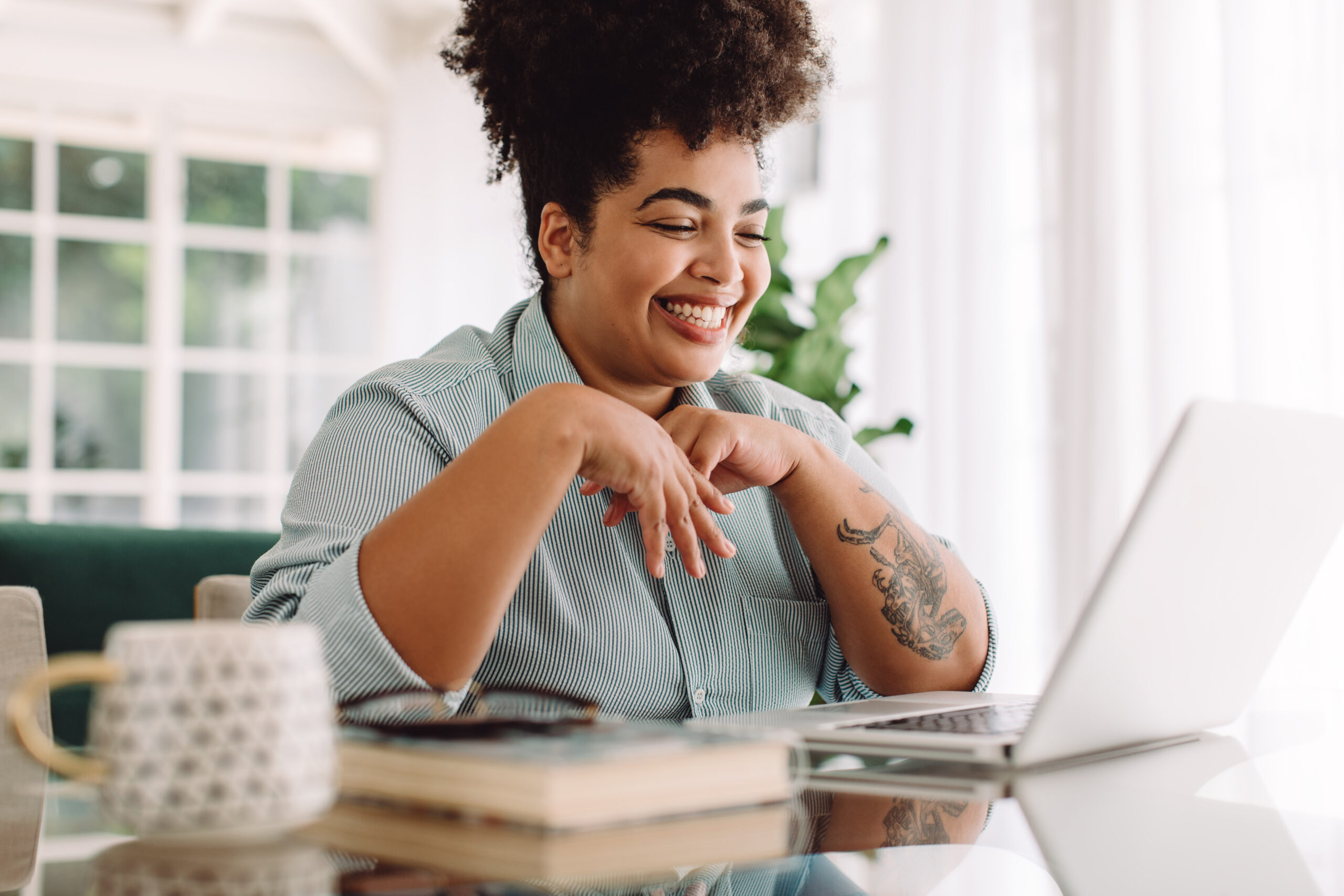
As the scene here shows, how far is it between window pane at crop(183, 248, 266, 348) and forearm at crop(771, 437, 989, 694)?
493 centimetres

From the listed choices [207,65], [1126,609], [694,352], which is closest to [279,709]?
[1126,609]

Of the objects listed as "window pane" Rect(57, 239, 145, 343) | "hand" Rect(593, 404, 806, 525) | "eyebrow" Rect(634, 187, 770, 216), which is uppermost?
"window pane" Rect(57, 239, 145, 343)

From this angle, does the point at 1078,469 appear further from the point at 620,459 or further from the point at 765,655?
the point at 620,459

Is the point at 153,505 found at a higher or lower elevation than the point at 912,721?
higher

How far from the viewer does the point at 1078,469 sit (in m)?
2.94

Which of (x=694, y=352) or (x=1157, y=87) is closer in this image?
(x=694, y=352)

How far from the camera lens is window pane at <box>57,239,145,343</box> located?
5.32 meters

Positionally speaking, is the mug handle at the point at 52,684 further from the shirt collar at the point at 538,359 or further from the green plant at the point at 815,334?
the green plant at the point at 815,334

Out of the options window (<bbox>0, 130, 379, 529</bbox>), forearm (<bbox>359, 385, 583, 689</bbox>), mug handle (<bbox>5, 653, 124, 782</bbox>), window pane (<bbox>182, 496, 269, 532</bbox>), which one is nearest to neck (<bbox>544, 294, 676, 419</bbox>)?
forearm (<bbox>359, 385, 583, 689</bbox>)

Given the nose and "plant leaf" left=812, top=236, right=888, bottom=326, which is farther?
"plant leaf" left=812, top=236, right=888, bottom=326

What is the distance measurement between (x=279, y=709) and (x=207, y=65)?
19.1 feet

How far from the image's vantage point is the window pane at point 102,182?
5.34 m

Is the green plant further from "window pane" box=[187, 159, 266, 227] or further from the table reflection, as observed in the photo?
"window pane" box=[187, 159, 266, 227]

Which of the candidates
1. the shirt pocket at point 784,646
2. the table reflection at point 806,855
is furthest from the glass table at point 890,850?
the shirt pocket at point 784,646
